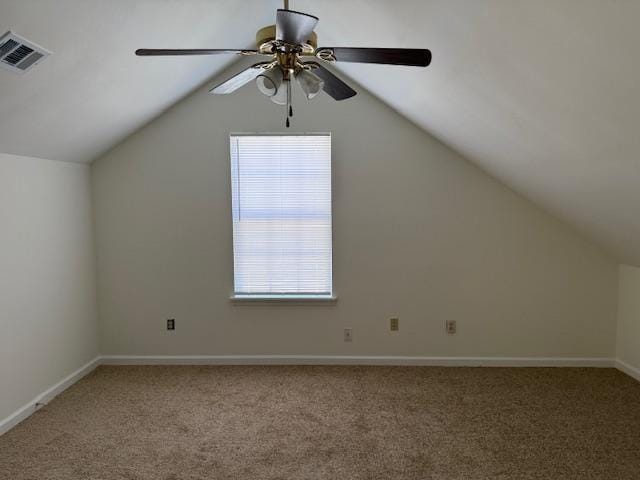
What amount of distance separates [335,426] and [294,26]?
2.42 m

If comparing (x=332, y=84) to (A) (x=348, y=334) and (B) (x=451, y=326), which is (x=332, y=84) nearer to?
(A) (x=348, y=334)

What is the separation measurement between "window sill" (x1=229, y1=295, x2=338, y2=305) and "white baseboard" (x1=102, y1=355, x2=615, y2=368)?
504 millimetres

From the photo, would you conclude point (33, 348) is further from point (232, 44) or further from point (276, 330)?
point (232, 44)

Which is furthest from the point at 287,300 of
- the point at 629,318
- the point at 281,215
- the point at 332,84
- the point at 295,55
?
the point at 629,318

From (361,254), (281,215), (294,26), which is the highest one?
(294,26)

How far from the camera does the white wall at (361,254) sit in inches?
146

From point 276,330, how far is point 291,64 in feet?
→ 8.71

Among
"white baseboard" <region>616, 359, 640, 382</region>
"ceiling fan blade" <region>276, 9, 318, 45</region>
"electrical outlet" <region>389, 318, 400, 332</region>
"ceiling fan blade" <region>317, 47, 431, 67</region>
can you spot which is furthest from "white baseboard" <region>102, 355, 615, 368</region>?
"ceiling fan blade" <region>276, 9, 318, 45</region>

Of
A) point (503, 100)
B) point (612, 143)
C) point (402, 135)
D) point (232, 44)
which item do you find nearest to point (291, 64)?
point (503, 100)

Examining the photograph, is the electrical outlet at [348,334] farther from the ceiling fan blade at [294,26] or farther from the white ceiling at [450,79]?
the ceiling fan blade at [294,26]

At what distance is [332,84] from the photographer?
200 centimetres

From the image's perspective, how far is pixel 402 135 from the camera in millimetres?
3693

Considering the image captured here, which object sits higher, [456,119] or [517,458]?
[456,119]

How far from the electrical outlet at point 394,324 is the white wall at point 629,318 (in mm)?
1949
